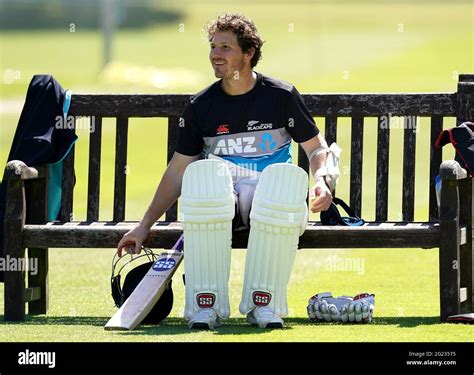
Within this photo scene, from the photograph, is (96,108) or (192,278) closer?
(192,278)

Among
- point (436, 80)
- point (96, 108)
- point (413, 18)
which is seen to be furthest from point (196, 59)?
point (96, 108)

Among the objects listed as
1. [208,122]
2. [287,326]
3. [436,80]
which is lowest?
[287,326]

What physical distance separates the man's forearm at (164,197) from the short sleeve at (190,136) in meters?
0.12

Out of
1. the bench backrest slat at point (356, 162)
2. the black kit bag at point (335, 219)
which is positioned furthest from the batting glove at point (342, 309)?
the bench backrest slat at point (356, 162)

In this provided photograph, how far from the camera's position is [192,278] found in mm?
6301

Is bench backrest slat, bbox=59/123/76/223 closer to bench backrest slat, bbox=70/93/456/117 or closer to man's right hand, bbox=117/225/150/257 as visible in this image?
bench backrest slat, bbox=70/93/456/117

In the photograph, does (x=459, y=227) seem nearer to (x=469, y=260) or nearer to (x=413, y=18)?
(x=469, y=260)

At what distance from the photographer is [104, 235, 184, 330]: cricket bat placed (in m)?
6.26

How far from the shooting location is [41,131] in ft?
24.1

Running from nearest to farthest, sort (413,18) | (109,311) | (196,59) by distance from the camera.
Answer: (109,311), (196,59), (413,18)

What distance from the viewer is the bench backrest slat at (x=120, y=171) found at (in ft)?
24.7

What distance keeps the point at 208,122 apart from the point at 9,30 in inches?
2119

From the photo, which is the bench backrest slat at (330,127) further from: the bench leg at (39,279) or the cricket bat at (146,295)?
the bench leg at (39,279)

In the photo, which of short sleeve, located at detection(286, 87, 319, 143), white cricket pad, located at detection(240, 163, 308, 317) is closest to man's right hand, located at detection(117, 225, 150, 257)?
white cricket pad, located at detection(240, 163, 308, 317)
